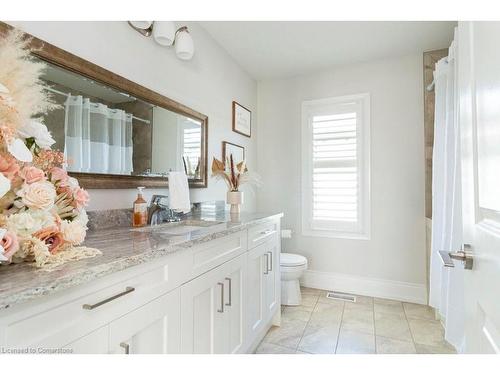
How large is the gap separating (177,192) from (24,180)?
3.27 ft

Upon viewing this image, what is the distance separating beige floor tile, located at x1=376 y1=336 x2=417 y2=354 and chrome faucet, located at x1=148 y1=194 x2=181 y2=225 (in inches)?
66.4

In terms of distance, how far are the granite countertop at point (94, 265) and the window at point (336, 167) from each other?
1979 mm

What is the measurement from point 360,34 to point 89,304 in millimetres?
2710

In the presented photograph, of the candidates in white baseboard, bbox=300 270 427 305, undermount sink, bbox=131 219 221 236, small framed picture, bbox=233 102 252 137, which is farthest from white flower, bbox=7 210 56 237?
white baseboard, bbox=300 270 427 305

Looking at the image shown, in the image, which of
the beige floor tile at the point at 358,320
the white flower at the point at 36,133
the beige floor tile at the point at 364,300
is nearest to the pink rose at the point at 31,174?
the white flower at the point at 36,133

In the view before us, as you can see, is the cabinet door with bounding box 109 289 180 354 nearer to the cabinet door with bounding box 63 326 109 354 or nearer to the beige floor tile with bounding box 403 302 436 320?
the cabinet door with bounding box 63 326 109 354

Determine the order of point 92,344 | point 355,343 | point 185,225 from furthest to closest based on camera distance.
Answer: point 355,343, point 185,225, point 92,344

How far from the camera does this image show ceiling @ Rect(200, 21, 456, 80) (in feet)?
7.30

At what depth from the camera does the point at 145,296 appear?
91cm

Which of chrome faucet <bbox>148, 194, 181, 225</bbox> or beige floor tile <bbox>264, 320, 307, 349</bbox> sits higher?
chrome faucet <bbox>148, 194, 181, 225</bbox>

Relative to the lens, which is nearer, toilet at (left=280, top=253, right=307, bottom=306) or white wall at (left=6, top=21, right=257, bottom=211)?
white wall at (left=6, top=21, right=257, bottom=211)

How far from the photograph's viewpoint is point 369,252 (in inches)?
112

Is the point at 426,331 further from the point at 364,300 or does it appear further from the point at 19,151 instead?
the point at 19,151

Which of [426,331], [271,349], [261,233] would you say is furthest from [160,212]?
[426,331]
